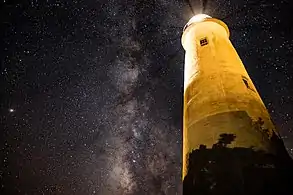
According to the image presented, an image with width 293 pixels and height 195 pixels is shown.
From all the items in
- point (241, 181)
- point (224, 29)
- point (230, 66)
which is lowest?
point (241, 181)

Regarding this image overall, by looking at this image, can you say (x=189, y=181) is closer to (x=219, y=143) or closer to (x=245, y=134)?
(x=219, y=143)

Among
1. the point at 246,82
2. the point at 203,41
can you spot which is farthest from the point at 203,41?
the point at 246,82

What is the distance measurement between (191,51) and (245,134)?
162 inches

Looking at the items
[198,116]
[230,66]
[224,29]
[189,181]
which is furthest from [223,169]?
[224,29]

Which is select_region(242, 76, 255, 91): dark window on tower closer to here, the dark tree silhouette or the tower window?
the dark tree silhouette

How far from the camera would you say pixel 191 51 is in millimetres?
9023

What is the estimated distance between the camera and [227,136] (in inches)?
223

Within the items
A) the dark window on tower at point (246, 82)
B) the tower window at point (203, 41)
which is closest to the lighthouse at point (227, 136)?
the dark window on tower at point (246, 82)

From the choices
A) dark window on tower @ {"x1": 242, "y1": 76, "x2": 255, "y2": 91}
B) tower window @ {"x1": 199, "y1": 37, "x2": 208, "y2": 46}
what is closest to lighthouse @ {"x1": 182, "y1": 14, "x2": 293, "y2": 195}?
dark window on tower @ {"x1": 242, "y1": 76, "x2": 255, "y2": 91}

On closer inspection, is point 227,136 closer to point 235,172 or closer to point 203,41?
point 235,172

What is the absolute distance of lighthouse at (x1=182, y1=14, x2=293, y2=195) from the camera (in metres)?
4.96

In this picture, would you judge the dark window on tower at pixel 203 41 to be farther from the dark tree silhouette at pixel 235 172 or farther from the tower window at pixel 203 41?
the dark tree silhouette at pixel 235 172

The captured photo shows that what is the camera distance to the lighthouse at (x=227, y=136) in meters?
4.96

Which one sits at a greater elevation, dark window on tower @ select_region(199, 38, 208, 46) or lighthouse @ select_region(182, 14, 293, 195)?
dark window on tower @ select_region(199, 38, 208, 46)
